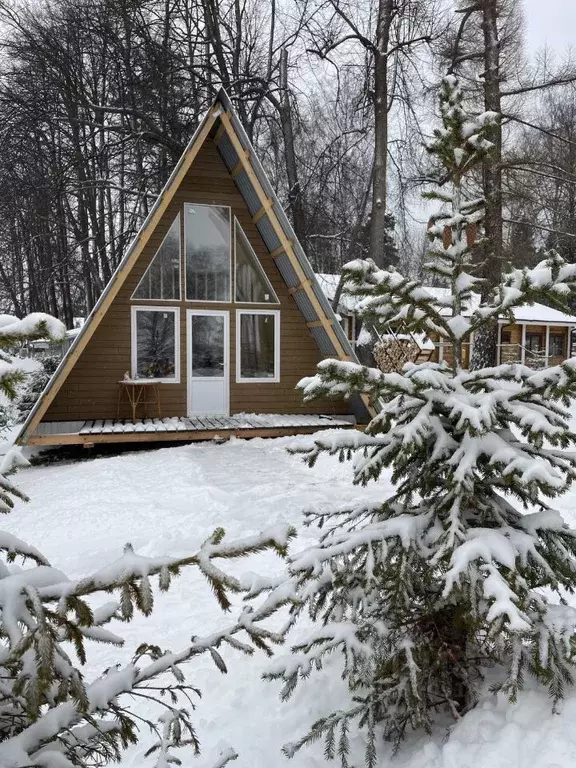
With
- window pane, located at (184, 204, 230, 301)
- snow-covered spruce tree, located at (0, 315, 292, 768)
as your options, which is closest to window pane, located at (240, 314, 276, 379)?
window pane, located at (184, 204, 230, 301)

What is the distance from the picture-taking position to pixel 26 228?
15883 millimetres

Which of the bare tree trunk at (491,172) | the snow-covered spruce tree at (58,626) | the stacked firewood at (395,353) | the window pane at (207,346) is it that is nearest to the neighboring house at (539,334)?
the stacked firewood at (395,353)

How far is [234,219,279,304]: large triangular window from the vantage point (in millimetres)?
11109

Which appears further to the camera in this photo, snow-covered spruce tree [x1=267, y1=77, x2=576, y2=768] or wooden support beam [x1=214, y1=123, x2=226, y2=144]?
wooden support beam [x1=214, y1=123, x2=226, y2=144]

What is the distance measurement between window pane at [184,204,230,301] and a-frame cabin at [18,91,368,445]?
0.02 meters

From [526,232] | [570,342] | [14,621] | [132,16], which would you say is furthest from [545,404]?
[570,342]

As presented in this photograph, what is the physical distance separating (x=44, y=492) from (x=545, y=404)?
6.61 meters

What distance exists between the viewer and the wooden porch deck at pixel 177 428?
366 inches

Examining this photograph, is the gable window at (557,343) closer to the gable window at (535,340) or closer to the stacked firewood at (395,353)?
the gable window at (535,340)

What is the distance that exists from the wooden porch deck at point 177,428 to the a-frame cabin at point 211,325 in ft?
0.09

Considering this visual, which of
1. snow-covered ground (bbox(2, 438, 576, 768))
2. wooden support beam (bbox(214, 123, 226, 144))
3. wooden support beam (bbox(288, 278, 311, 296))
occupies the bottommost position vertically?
snow-covered ground (bbox(2, 438, 576, 768))

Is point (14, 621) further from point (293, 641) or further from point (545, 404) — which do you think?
point (293, 641)

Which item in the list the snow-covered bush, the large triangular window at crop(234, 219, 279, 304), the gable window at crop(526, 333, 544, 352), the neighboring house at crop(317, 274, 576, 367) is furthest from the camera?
the gable window at crop(526, 333, 544, 352)

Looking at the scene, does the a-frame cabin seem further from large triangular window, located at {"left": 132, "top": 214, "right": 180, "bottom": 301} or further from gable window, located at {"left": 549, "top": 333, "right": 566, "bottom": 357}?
gable window, located at {"left": 549, "top": 333, "right": 566, "bottom": 357}
